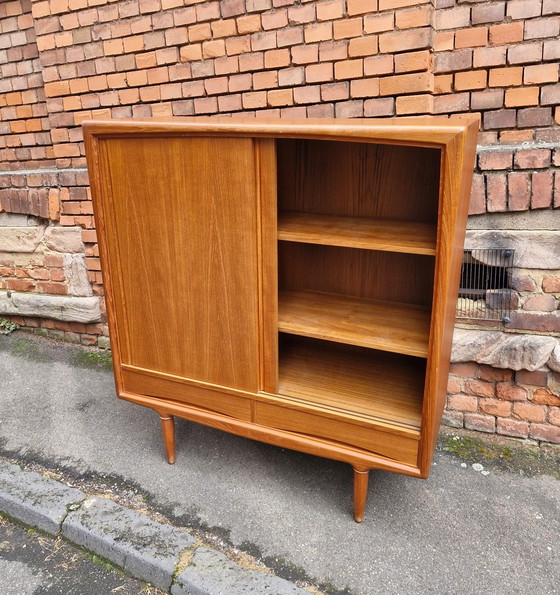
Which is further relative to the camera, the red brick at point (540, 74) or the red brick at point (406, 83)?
the red brick at point (406, 83)

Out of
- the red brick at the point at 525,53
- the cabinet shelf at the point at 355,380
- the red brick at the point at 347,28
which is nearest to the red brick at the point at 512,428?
the cabinet shelf at the point at 355,380

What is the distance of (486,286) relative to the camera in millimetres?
2492

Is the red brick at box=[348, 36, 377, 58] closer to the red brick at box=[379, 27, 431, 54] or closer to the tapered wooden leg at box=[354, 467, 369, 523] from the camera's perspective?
the red brick at box=[379, 27, 431, 54]

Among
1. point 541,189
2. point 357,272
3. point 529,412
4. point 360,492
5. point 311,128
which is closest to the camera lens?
point 311,128

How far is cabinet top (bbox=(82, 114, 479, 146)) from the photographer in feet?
5.13

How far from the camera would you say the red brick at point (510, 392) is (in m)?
2.57

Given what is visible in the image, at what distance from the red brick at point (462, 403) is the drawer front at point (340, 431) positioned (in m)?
0.86

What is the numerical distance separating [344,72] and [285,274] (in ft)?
3.36

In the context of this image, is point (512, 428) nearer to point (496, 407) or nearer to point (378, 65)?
point (496, 407)

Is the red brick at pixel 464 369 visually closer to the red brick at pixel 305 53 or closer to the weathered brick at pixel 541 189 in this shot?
the weathered brick at pixel 541 189

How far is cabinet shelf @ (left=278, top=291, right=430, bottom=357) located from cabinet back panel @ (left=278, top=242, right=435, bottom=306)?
0.15 ft

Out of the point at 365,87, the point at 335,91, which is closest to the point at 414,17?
the point at 365,87

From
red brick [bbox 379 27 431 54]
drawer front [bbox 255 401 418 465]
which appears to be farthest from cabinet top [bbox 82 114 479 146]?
drawer front [bbox 255 401 418 465]

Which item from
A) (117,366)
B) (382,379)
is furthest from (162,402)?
(382,379)
